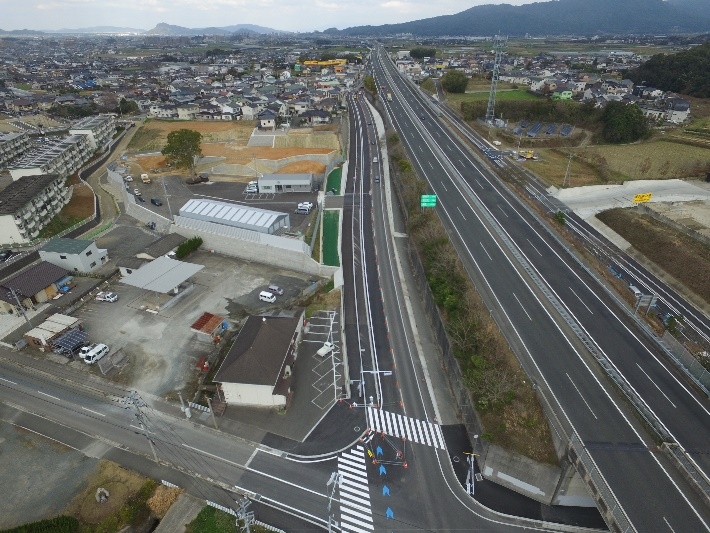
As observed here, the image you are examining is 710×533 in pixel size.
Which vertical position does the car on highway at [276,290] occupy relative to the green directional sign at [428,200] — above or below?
below

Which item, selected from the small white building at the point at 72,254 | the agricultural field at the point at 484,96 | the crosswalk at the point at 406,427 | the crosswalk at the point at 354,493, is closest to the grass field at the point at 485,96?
the agricultural field at the point at 484,96

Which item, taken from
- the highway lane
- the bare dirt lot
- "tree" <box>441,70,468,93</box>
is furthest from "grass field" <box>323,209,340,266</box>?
"tree" <box>441,70,468,93</box>

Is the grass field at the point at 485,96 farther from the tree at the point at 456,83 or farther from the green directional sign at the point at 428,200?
the green directional sign at the point at 428,200

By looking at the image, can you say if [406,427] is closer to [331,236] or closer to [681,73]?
[331,236]

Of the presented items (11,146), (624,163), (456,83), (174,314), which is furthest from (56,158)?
(456,83)

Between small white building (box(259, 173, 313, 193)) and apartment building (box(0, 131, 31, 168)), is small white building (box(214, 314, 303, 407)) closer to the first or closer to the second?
small white building (box(259, 173, 313, 193))

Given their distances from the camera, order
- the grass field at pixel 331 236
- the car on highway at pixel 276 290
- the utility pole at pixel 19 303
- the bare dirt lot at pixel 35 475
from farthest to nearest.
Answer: the grass field at pixel 331 236 → the car on highway at pixel 276 290 → the utility pole at pixel 19 303 → the bare dirt lot at pixel 35 475
